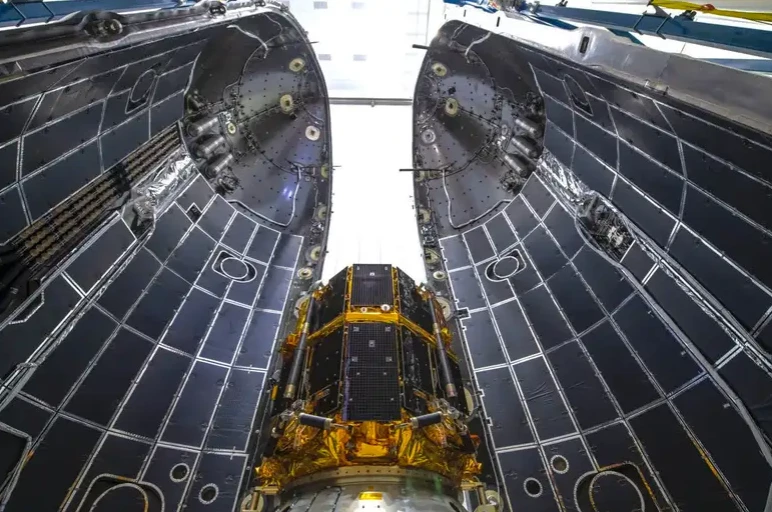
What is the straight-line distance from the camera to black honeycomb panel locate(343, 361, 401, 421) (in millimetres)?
5387

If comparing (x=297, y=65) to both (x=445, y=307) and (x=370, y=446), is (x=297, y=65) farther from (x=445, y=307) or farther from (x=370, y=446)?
(x=370, y=446)

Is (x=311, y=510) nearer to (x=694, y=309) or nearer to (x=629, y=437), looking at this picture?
(x=629, y=437)

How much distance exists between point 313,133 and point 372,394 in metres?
7.82

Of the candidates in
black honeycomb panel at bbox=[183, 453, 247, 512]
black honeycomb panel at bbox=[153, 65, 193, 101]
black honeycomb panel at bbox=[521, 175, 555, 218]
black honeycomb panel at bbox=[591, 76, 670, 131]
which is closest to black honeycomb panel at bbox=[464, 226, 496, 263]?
black honeycomb panel at bbox=[521, 175, 555, 218]

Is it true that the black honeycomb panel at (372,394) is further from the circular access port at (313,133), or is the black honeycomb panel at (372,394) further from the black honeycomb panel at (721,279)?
the circular access port at (313,133)

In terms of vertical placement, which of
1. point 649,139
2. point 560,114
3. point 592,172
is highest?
point 560,114

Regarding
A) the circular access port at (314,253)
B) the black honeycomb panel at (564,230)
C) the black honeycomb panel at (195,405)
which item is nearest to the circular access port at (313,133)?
the circular access port at (314,253)

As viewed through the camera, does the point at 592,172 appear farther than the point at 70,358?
Yes

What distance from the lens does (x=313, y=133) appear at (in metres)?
11.6

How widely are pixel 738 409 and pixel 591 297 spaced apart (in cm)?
263

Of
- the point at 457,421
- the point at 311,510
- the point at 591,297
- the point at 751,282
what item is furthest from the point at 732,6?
the point at 311,510

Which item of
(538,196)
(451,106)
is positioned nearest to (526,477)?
(538,196)

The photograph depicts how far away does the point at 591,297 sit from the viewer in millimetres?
7289

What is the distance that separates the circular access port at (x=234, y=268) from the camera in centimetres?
881
